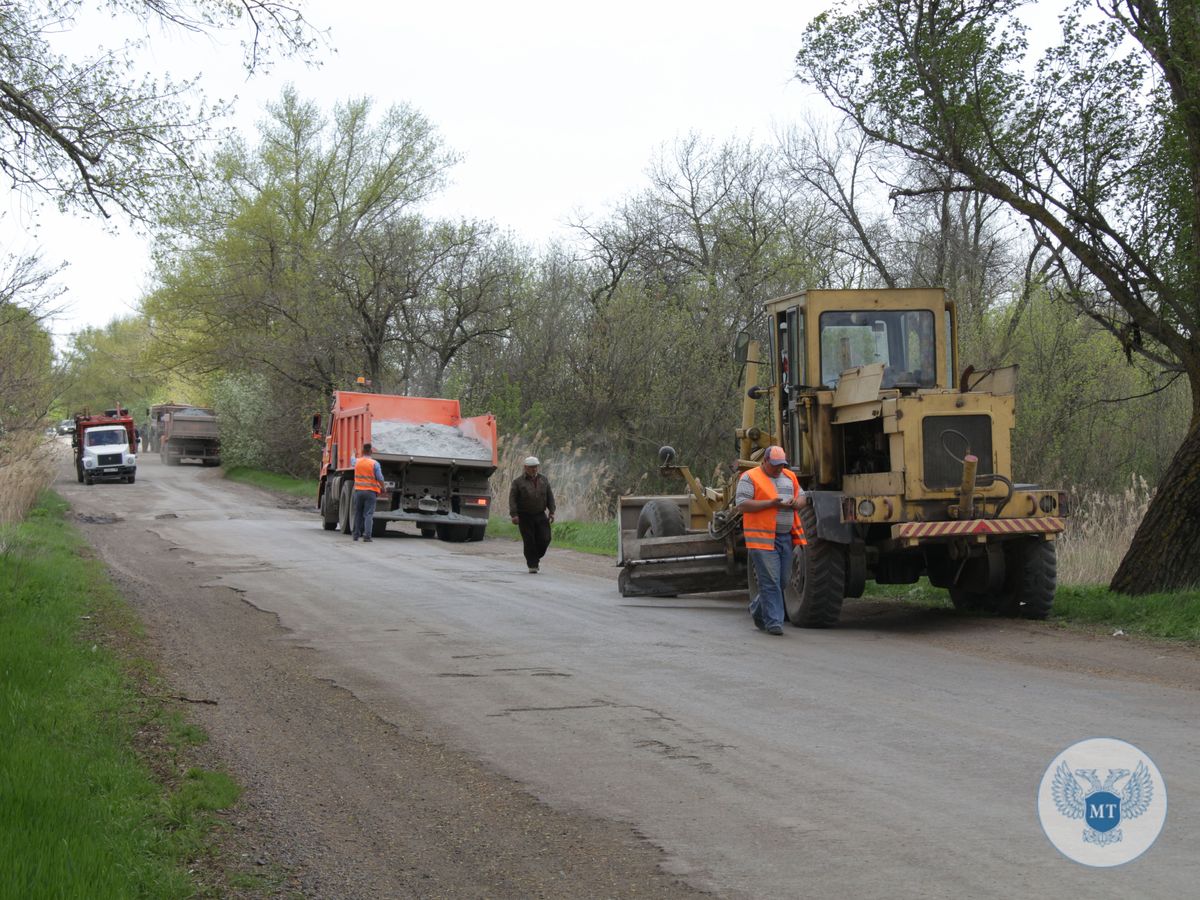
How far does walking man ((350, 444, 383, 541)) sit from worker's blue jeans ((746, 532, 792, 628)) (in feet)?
42.9

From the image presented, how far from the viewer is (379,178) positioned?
5041cm

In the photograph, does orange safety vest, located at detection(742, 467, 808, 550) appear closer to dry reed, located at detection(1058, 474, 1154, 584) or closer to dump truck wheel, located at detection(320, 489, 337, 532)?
dry reed, located at detection(1058, 474, 1154, 584)

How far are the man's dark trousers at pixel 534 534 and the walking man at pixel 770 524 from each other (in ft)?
21.5

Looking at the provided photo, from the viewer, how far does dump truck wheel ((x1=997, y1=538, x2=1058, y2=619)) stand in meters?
12.3

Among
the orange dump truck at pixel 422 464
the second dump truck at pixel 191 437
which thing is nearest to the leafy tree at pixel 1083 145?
the orange dump truck at pixel 422 464

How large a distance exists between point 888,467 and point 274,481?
35567 mm

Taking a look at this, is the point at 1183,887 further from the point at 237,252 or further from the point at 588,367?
the point at 237,252

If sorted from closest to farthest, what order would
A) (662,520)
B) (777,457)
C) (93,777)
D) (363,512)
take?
(93,777) → (777,457) → (662,520) → (363,512)

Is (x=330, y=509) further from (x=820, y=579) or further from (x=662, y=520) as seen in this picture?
(x=820, y=579)

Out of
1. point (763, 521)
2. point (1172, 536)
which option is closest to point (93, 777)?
point (763, 521)

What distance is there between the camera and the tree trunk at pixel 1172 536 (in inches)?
493

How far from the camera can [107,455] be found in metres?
45.5

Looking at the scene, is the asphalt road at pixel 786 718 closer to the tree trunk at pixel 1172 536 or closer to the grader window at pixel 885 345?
the tree trunk at pixel 1172 536

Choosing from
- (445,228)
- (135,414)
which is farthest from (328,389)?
(135,414)
